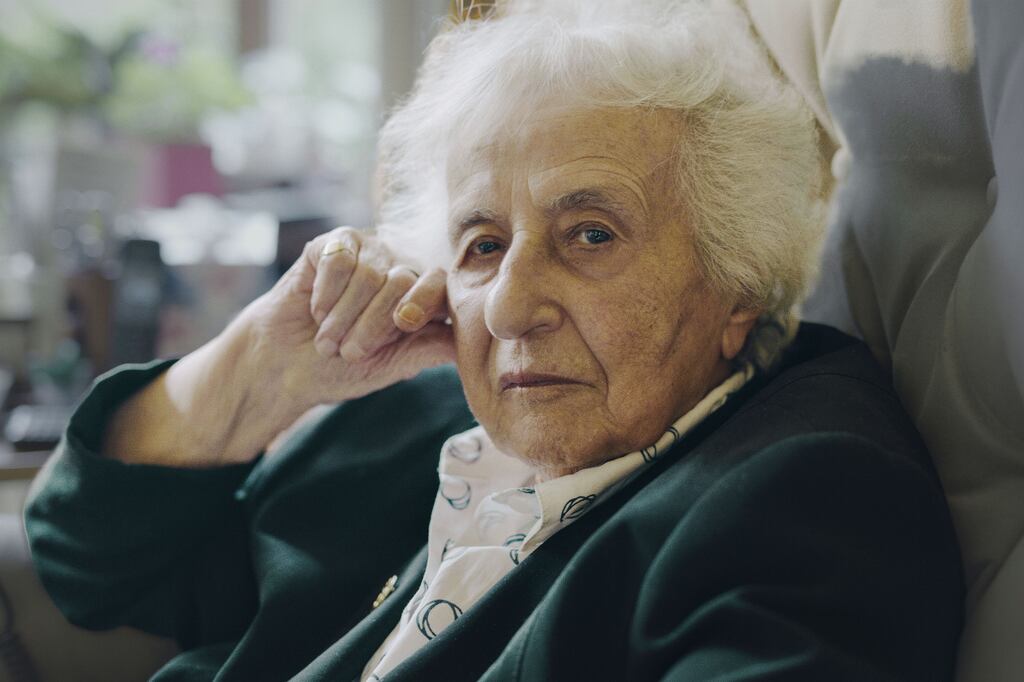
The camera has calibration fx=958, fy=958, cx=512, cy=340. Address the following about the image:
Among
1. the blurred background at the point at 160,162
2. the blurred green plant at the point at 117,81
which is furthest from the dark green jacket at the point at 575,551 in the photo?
the blurred green plant at the point at 117,81

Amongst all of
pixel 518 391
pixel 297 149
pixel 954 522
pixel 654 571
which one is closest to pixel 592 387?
pixel 518 391

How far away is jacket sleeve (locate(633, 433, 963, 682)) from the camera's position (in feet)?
2.40

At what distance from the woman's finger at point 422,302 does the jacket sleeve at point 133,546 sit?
429 mm

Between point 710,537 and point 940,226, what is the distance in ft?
1.52

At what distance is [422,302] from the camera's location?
1196mm

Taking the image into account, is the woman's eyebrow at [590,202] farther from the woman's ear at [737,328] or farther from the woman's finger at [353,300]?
the woman's finger at [353,300]

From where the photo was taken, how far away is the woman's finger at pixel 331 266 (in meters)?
1.29

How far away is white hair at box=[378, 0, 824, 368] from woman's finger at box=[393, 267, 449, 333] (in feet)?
0.54

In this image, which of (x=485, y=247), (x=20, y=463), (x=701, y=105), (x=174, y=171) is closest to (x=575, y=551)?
(x=485, y=247)

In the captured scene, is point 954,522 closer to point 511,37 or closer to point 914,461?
point 914,461

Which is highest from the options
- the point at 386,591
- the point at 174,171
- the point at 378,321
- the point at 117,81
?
the point at 378,321

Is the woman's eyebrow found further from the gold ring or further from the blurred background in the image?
the blurred background

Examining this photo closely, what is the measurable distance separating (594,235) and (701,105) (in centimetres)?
19

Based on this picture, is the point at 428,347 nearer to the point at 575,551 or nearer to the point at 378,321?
the point at 378,321
